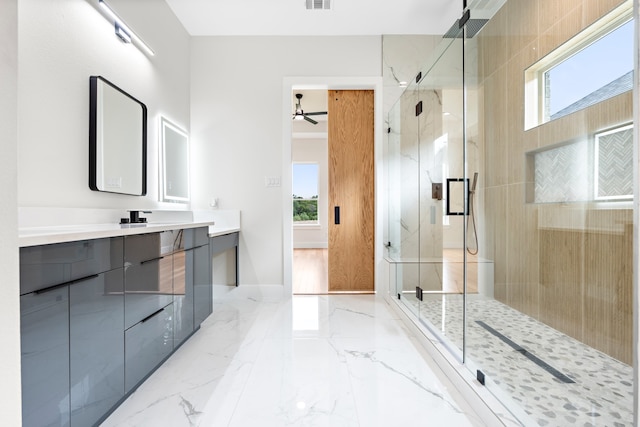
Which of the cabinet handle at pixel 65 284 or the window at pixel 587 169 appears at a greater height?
the window at pixel 587 169

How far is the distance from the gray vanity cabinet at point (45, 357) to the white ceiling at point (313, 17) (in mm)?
2784

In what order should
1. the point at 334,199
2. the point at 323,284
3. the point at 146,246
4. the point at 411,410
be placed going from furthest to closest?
the point at 323,284 < the point at 334,199 < the point at 146,246 < the point at 411,410

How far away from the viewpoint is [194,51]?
3.26m

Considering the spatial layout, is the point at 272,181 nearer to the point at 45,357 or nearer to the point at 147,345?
the point at 147,345

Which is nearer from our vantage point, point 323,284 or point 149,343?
point 149,343

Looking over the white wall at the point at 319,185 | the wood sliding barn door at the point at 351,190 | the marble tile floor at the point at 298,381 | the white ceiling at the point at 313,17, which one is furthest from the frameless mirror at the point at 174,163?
the white wall at the point at 319,185

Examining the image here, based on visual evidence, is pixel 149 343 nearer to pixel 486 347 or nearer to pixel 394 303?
pixel 486 347

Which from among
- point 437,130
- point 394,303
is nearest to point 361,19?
point 437,130

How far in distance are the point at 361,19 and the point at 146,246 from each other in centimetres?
277

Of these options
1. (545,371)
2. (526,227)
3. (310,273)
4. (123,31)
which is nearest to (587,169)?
(526,227)

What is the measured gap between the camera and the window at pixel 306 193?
7137 millimetres

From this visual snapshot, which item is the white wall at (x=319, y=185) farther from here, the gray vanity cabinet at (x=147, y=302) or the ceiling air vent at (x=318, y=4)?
the gray vanity cabinet at (x=147, y=302)

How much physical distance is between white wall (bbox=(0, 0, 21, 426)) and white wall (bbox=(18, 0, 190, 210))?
112 cm

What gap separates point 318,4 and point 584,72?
2.25m
